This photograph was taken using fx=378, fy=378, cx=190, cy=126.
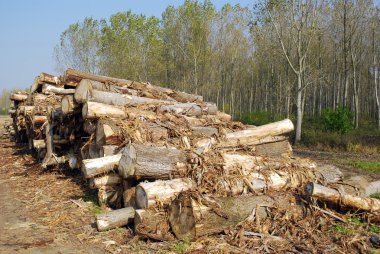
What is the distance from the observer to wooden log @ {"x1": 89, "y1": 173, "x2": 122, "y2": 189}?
23.4 ft

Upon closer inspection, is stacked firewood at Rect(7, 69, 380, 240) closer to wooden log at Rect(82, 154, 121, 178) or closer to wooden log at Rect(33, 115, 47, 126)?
wooden log at Rect(82, 154, 121, 178)

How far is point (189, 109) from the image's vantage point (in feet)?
33.4

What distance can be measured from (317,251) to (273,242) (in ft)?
1.99

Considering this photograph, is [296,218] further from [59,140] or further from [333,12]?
[333,12]

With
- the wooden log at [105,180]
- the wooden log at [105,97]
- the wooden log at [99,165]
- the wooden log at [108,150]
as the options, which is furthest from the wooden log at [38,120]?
the wooden log at [99,165]

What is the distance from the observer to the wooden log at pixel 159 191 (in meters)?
5.74

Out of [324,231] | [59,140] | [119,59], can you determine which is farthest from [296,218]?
[119,59]

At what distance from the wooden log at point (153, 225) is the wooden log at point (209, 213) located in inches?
4.5

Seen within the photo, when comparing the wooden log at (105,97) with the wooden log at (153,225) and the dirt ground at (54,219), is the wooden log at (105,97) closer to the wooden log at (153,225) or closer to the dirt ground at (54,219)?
the dirt ground at (54,219)

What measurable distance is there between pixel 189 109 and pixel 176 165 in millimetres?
3903

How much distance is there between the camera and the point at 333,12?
92.6 feet

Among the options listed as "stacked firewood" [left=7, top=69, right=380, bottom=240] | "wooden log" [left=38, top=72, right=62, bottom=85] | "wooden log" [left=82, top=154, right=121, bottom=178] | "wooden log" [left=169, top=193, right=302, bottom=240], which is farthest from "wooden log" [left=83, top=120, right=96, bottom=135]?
"wooden log" [left=38, top=72, right=62, bottom=85]

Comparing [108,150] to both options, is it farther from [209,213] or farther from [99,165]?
[209,213]

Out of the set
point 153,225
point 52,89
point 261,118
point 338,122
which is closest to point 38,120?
point 52,89
